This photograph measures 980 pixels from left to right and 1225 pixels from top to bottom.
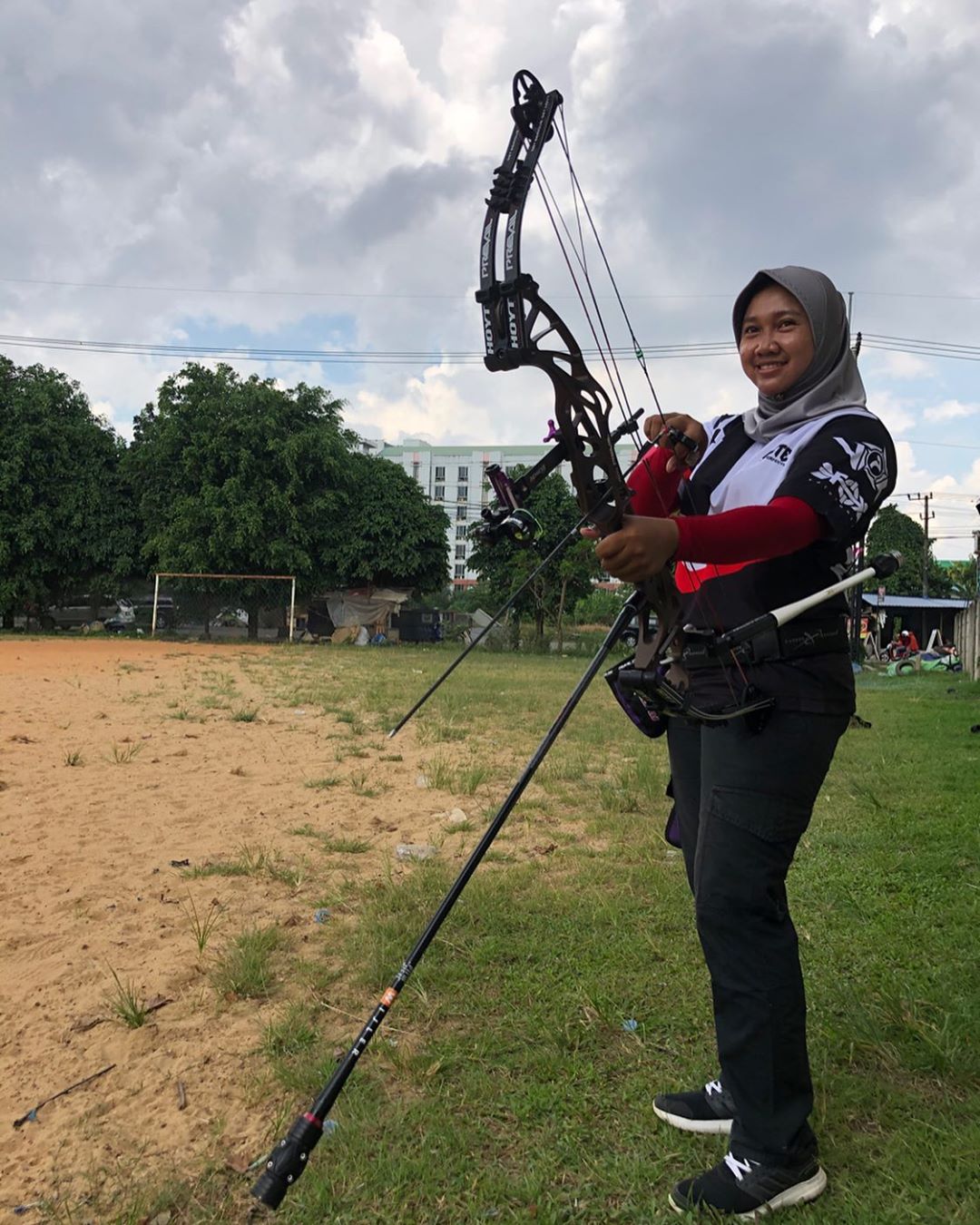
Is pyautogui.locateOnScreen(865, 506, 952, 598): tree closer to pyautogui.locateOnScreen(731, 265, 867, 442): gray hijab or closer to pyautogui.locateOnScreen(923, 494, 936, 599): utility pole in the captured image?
pyautogui.locateOnScreen(923, 494, 936, 599): utility pole

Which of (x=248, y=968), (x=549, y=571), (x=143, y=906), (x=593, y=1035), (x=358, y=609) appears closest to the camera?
(x=593, y=1035)

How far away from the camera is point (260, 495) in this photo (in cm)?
2681

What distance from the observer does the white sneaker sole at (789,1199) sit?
6.07 feet

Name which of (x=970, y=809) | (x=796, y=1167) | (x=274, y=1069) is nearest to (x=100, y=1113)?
(x=274, y=1069)

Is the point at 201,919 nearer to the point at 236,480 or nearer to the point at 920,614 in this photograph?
the point at 236,480

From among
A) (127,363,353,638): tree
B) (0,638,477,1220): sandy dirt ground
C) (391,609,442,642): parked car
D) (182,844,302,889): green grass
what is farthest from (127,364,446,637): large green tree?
(182,844,302,889): green grass

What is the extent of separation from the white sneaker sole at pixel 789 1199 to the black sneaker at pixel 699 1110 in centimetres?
27

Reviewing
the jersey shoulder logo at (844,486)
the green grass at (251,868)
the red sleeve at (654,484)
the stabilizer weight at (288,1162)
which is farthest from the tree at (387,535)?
the jersey shoulder logo at (844,486)

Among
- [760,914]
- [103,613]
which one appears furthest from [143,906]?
[103,613]

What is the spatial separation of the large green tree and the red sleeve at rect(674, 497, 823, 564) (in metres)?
25.6

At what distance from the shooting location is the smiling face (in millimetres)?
1934

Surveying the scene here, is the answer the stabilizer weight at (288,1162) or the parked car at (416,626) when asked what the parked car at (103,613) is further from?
the stabilizer weight at (288,1162)

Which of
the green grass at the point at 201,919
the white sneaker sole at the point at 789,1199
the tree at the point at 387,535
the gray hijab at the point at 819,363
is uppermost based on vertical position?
the tree at the point at 387,535

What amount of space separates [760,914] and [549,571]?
25828mm
